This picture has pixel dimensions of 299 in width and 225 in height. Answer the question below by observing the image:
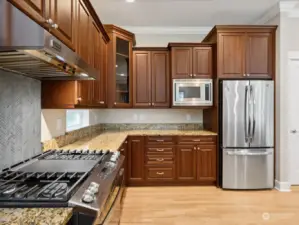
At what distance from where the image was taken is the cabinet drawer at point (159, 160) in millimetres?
4555

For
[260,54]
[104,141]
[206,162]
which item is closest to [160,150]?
[206,162]

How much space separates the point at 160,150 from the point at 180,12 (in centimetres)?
232

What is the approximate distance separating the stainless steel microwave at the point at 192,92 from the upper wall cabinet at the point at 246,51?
34cm

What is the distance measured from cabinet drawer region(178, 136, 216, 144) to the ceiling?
2.07 m

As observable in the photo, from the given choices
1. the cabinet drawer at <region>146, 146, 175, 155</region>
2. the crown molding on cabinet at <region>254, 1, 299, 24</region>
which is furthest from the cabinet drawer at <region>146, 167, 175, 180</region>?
the crown molding on cabinet at <region>254, 1, 299, 24</region>

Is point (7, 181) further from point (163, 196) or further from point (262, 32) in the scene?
point (262, 32)

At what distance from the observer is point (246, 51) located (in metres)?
4.38

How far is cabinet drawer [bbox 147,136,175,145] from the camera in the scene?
14.9 ft

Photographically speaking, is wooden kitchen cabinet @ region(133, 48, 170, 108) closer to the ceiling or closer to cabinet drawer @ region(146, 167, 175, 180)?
the ceiling

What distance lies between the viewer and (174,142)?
4543 mm

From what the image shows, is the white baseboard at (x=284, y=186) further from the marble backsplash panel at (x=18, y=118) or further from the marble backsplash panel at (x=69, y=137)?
the marble backsplash panel at (x=18, y=118)

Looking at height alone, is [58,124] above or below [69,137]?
above

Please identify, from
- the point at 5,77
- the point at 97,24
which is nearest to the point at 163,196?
the point at 97,24

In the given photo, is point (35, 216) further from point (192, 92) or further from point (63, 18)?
point (192, 92)
